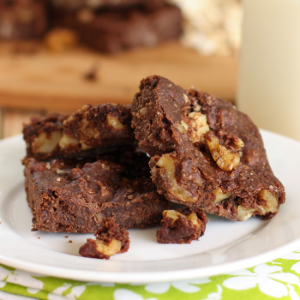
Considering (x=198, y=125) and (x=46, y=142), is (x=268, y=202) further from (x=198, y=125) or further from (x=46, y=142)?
(x=46, y=142)

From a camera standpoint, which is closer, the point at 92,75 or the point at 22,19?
the point at 92,75

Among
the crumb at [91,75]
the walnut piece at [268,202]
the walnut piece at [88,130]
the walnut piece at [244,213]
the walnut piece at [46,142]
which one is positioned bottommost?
the crumb at [91,75]

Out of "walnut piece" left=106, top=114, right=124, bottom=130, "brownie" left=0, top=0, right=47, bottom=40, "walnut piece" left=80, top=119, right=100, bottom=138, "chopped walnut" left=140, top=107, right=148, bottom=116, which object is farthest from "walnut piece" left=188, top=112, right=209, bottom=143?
"brownie" left=0, top=0, right=47, bottom=40

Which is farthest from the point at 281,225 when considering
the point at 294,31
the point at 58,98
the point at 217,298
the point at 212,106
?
the point at 58,98

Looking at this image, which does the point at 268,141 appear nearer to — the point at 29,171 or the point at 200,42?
the point at 29,171


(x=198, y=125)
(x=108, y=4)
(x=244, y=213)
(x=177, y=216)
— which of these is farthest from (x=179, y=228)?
(x=108, y=4)

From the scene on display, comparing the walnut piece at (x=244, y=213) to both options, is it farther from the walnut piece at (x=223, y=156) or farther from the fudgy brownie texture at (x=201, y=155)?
the walnut piece at (x=223, y=156)

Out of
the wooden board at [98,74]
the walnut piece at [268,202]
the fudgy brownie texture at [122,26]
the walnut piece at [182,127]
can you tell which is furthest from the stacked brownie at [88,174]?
the fudgy brownie texture at [122,26]
